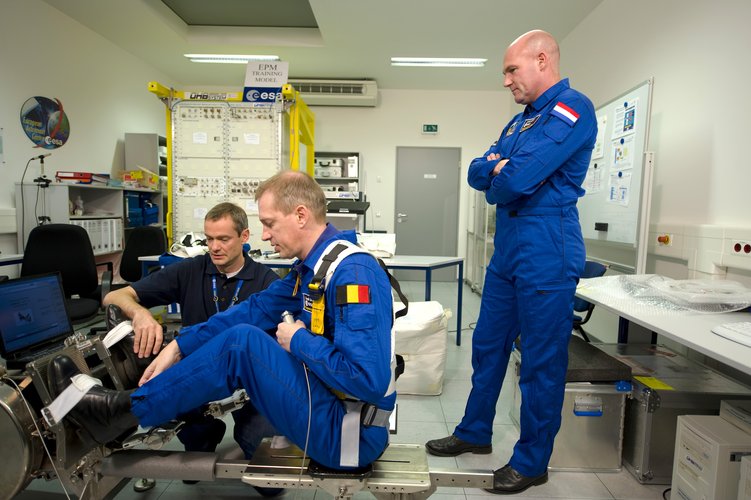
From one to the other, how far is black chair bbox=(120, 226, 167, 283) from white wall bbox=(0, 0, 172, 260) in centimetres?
112

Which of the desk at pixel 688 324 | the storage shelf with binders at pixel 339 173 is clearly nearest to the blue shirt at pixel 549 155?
the desk at pixel 688 324

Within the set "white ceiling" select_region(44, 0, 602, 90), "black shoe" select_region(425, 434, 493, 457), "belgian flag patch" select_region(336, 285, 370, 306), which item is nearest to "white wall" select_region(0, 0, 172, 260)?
"white ceiling" select_region(44, 0, 602, 90)

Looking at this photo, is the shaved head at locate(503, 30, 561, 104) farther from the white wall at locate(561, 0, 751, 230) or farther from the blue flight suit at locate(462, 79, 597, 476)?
the white wall at locate(561, 0, 751, 230)

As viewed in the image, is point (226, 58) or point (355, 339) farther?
point (226, 58)

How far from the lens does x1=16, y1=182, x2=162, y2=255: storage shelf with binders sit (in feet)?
13.0

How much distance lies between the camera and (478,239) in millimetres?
6430

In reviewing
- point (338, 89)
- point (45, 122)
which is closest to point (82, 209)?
point (45, 122)

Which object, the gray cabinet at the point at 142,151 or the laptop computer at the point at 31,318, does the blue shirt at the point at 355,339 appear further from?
the gray cabinet at the point at 142,151

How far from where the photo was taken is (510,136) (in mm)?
1826

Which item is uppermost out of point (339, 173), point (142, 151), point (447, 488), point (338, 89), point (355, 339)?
point (338, 89)

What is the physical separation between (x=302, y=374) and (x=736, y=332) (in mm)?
1388

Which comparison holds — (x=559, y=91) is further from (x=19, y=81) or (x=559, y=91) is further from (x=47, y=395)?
(x=19, y=81)

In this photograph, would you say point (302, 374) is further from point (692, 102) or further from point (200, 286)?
point (692, 102)

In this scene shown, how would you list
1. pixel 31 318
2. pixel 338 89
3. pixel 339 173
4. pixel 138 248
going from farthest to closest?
pixel 339 173 < pixel 338 89 < pixel 138 248 < pixel 31 318
